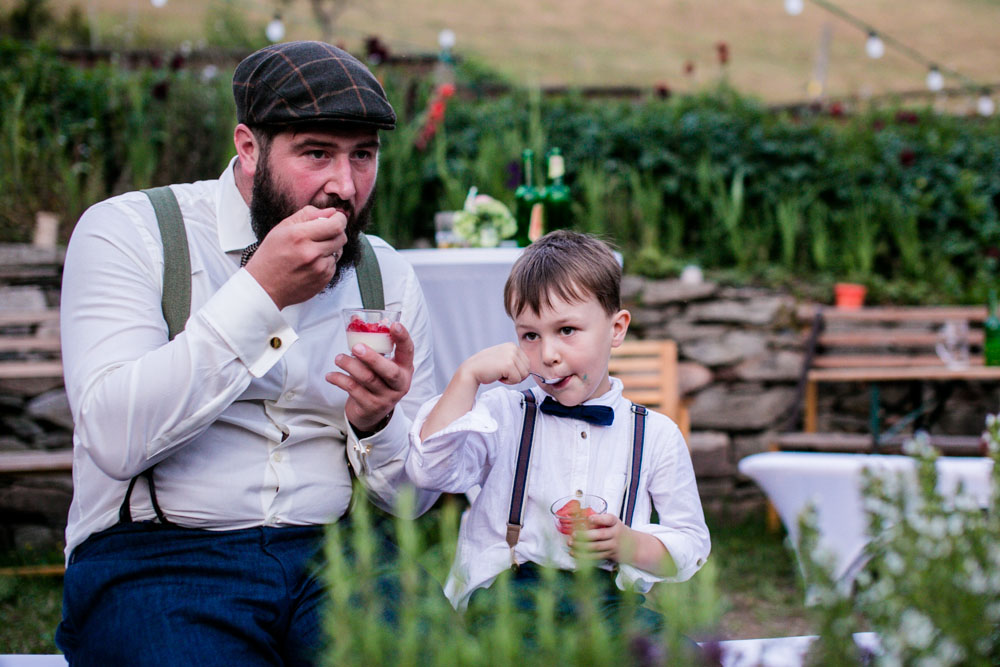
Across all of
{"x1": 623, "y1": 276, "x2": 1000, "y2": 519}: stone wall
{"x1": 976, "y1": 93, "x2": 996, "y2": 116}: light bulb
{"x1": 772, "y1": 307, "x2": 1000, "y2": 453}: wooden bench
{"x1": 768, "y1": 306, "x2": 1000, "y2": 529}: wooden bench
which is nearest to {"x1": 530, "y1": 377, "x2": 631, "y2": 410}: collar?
{"x1": 768, "y1": 306, "x2": 1000, "y2": 529}: wooden bench

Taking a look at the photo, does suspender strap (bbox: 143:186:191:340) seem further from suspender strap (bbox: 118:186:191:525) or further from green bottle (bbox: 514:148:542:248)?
green bottle (bbox: 514:148:542:248)

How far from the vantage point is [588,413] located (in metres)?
1.97

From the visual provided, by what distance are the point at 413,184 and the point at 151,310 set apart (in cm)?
445

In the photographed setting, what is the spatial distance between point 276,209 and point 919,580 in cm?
146

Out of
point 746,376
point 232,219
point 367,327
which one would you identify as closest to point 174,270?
point 232,219

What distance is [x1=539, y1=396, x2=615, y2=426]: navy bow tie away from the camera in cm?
198

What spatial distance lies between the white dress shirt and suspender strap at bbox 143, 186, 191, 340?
2 centimetres

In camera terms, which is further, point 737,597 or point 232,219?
point 737,597

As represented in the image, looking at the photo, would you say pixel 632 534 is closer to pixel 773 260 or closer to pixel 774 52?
pixel 773 260

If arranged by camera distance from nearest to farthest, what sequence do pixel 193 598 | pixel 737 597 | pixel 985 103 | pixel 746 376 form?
pixel 193 598 < pixel 737 597 < pixel 746 376 < pixel 985 103

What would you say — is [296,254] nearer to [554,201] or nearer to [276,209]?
[276,209]

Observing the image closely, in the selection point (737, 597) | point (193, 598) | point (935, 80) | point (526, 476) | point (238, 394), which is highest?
point (935, 80)

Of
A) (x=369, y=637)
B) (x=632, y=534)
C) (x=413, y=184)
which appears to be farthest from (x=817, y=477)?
(x=413, y=184)

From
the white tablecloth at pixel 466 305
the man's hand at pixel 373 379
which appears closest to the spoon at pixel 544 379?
the man's hand at pixel 373 379
